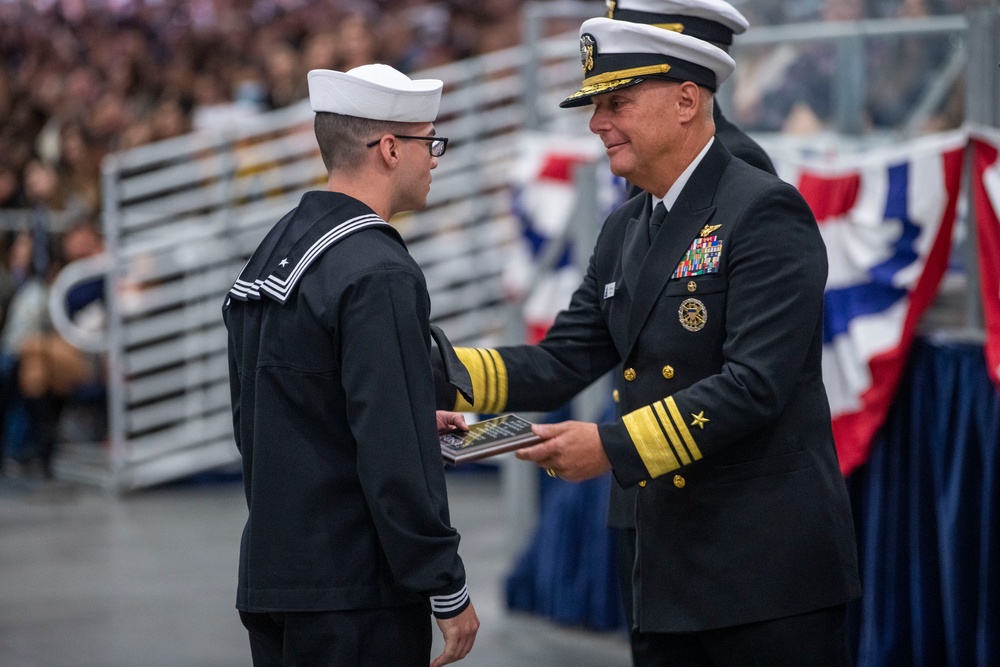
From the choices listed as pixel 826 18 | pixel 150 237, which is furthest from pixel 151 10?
pixel 826 18

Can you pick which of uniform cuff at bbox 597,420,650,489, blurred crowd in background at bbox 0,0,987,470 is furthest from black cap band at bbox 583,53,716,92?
blurred crowd in background at bbox 0,0,987,470

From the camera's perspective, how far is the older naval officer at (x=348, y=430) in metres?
2.21

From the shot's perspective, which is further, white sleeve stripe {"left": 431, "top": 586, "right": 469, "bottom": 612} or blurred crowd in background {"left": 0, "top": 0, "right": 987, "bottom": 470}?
blurred crowd in background {"left": 0, "top": 0, "right": 987, "bottom": 470}

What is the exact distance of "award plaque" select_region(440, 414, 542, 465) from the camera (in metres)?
2.41

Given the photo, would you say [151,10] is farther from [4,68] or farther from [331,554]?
[331,554]

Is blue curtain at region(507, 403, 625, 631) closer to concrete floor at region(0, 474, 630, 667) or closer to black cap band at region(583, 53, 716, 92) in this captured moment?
concrete floor at region(0, 474, 630, 667)

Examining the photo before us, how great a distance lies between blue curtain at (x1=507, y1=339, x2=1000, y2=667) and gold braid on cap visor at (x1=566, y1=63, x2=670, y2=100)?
1776 mm

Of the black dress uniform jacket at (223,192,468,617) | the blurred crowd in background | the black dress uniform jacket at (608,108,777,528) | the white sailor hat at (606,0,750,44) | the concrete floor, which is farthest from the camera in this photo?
the blurred crowd in background

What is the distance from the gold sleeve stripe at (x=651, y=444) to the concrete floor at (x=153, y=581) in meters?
2.28

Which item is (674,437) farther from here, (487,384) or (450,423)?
(487,384)

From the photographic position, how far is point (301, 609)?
2.26 meters

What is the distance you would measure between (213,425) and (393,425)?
19.7 ft

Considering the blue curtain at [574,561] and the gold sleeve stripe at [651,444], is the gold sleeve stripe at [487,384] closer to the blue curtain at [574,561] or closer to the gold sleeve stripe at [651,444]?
the gold sleeve stripe at [651,444]

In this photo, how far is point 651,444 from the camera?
94.2 inches
